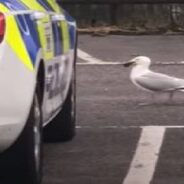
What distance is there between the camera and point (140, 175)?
24.0ft

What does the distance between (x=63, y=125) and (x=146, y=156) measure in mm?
972

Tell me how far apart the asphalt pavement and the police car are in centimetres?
56

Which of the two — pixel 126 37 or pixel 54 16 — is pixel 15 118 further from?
pixel 126 37

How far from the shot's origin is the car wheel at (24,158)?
20.5 ft

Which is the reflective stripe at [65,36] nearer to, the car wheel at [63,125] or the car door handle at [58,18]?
the car door handle at [58,18]

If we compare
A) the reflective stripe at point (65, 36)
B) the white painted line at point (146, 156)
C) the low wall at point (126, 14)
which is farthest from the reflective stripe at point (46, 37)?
the low wall at point (126, 14)

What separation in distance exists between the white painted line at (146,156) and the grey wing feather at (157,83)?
1.73 m

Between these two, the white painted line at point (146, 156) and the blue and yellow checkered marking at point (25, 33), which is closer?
the blue and yellow checkered marking at point (25, 33)

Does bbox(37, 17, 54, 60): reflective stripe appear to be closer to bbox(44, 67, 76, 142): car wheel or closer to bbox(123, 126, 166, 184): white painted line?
bbox(123, 126, 166, 184): white painted line

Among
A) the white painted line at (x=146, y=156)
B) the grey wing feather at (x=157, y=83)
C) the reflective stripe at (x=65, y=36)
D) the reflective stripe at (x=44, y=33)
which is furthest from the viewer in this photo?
the grey wing feather at (x=157, y=83)

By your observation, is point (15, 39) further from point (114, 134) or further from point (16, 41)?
point (114, 134)

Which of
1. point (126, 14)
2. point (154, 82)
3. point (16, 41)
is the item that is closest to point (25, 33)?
point (16, 41)

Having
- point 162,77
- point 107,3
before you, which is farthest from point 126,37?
point 162,77

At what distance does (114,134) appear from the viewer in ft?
30.0
